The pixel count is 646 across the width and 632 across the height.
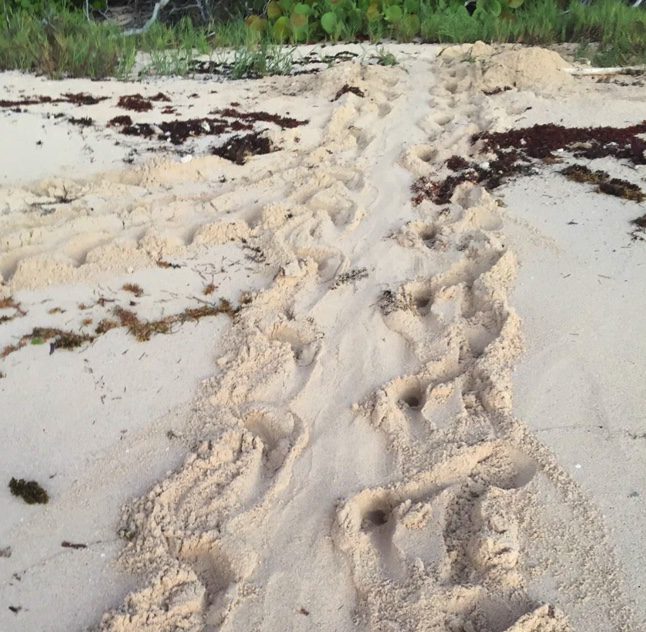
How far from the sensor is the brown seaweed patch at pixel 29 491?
213 cm


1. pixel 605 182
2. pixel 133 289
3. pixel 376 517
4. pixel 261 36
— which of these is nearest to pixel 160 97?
pixel 261 36

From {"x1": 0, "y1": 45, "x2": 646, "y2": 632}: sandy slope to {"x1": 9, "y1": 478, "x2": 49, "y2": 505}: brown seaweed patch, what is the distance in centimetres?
3

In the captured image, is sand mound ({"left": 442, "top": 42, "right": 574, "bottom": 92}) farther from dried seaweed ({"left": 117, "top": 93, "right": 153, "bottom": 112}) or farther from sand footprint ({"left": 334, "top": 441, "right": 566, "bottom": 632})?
sand footprint ({"left": 334, "top": 441, "right": 566, "bottom": 632})

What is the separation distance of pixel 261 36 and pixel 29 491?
5.70 meters

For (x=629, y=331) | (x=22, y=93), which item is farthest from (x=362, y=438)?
(x=22, y=93)

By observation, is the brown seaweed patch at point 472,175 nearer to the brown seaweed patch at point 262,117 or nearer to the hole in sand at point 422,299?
the hole in sand at point 422,299

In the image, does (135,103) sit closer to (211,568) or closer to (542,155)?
(542,155)

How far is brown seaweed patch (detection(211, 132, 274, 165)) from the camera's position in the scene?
4156mm

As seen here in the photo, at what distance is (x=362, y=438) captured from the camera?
7.58ft

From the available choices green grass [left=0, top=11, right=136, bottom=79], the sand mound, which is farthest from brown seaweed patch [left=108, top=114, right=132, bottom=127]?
the sand mound

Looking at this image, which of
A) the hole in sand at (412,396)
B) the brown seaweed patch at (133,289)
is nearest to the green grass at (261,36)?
the brown seaweed patch at (133,289)

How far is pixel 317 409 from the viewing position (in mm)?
2447

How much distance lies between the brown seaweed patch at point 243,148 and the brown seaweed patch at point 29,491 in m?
Result: 2.46

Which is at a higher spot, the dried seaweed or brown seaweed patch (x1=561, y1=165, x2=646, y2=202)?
the dried seaweed
